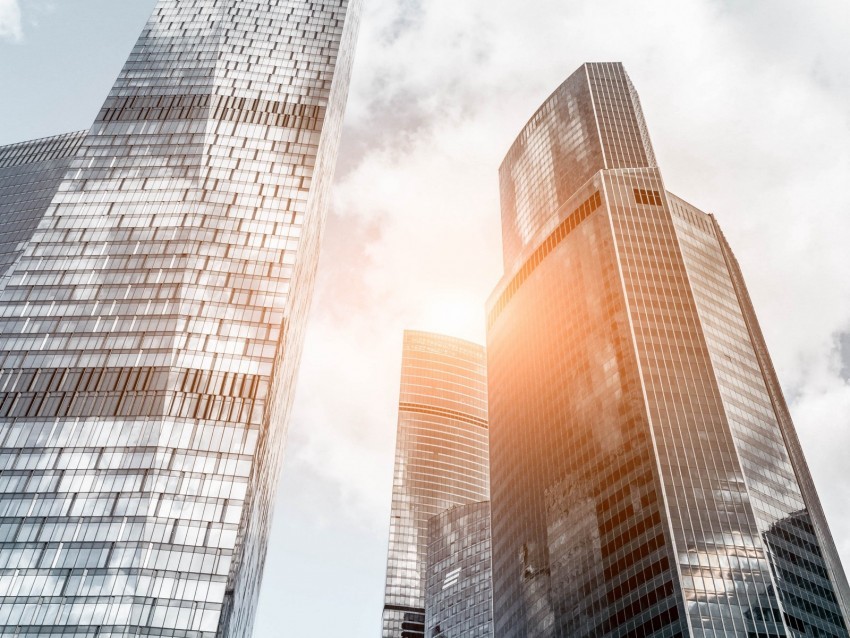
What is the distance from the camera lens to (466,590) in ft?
620

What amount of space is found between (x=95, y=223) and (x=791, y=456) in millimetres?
108402

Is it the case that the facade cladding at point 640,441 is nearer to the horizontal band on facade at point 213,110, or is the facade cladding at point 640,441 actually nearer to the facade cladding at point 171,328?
the facade cladding at point 171,328

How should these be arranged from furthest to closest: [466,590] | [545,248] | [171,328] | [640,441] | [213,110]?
[466,590], [545,248], [213,110], [640,441], [171,328]

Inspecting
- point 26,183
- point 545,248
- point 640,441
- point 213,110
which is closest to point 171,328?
point 213,110

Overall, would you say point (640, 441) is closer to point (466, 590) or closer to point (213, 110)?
point (213, 110)

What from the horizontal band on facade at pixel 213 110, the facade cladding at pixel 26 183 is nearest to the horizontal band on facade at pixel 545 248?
the horizontal band on facade at pixel 213 110

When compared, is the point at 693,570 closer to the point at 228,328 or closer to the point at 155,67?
the point at 228,328

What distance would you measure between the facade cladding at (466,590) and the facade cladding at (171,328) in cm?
7898

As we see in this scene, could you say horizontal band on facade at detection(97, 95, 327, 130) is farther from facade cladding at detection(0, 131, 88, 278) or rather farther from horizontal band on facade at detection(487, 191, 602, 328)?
horizontal band on facade at detection(487, 191, 602, 328)

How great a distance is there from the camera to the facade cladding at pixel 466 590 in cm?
18200

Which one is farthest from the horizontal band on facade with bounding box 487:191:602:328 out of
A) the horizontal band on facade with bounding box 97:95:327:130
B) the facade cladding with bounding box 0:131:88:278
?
the facade cladding with bounding box 0:131:88:278

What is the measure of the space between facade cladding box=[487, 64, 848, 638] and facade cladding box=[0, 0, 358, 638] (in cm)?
4506

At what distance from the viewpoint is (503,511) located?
14612cm

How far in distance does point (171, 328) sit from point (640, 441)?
6535 cm
